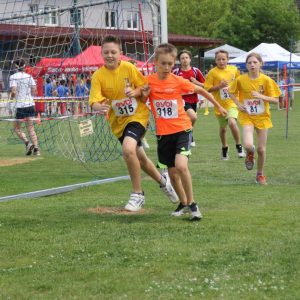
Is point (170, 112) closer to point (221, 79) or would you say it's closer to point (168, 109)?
point (168, 109)

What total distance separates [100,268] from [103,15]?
8.90 m

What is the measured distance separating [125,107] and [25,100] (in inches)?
299

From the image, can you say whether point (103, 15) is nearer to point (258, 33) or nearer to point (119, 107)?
point (119, 107)

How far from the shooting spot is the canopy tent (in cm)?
1477

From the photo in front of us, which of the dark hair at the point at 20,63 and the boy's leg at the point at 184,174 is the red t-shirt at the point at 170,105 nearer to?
the boy's leg at the point at 184,174

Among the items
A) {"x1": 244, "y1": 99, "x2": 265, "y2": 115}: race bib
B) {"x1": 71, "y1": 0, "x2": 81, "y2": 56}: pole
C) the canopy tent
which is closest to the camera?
{"x1": 244, "y1": 99, "x2": 265, "y2": 115}: race bib

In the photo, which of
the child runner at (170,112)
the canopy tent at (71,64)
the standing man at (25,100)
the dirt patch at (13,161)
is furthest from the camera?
the standing man at (25,100)

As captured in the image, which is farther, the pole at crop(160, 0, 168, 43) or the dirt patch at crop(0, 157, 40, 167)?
the dirt patch at crop(0, 157, 40, 167)

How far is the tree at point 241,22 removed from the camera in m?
59.4

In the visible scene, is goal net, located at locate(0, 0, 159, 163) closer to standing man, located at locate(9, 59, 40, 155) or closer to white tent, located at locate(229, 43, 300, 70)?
standing man, located at locate(9, 59, 40, 155)

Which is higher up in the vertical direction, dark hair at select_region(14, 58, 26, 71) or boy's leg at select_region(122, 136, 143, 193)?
dark hair at select_region(14, 58, 26, 71)

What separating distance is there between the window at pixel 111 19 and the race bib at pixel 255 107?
3425 mm

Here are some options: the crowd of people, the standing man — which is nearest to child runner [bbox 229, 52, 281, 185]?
the crowd of people

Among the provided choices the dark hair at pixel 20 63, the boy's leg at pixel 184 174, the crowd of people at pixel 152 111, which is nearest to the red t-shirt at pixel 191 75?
the dark hair at pixel 20 63
